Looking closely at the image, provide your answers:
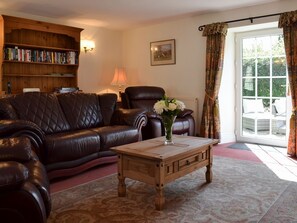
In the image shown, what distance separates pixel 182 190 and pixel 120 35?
452cm

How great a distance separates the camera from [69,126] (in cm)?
374

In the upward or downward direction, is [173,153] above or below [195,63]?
below

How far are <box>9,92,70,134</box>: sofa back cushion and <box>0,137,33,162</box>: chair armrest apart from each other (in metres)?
1.43

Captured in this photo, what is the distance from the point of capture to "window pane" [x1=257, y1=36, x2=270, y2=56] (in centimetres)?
471

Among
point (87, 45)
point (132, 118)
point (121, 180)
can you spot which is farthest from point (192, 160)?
point (87, 45)

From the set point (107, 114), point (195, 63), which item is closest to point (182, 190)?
point (107, 114)

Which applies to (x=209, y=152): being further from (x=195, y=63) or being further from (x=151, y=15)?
(x=151, y=15)

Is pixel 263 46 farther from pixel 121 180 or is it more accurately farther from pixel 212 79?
pixel 121 180

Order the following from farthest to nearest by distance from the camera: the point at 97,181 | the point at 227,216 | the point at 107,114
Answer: the point at 107,114, the point at 97,181, the point at 227,216

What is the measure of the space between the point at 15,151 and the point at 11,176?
0.67 meters

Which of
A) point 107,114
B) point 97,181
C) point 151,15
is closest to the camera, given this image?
point 97,181

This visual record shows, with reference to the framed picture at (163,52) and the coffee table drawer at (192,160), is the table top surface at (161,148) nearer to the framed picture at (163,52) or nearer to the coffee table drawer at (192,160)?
the coffee table drawer at (192,160)

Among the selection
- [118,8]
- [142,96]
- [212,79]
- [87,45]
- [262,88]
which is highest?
[118,8]

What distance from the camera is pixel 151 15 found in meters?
5.05
